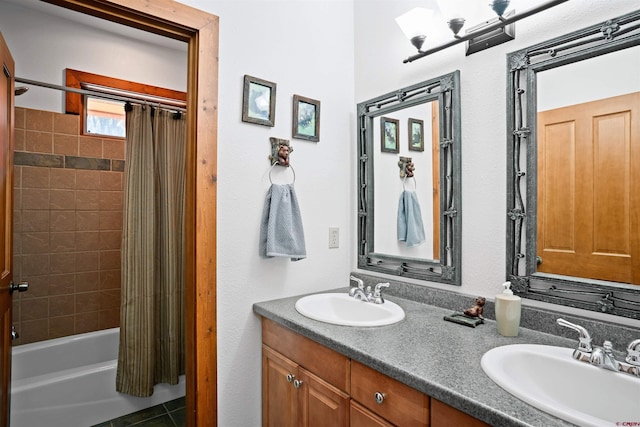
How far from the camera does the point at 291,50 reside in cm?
173

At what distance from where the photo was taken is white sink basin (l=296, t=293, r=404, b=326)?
1424 millimetres

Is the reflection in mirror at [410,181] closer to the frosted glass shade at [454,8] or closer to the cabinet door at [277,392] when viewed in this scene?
the frosted glass shade at [454,8]

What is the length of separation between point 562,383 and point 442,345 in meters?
0.32

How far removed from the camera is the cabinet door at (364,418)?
1027mm

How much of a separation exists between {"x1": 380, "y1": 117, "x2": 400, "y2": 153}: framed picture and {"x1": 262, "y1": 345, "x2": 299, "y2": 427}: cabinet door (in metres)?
1.11

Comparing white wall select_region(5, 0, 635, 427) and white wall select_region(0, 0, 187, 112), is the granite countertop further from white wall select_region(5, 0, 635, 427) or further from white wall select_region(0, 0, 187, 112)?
white wall select_region(0, 0, 187, 112)

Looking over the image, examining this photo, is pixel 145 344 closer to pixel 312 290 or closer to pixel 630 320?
pixel 312 290

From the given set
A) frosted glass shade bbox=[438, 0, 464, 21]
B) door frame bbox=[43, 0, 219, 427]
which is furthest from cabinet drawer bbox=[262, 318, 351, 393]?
frosted glass shade bbox=[438, 0, 464, 21]

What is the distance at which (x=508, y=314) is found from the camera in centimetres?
115

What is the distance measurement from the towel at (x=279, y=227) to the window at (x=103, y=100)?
1663mm

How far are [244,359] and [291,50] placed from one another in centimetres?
150

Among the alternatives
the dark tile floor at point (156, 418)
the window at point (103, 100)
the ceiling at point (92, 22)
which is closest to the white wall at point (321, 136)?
the dark tile floor at point (156, 418)

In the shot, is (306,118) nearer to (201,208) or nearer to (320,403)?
(201,208)

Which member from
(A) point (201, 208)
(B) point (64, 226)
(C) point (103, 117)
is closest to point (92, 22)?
(C) point (103, 117)
